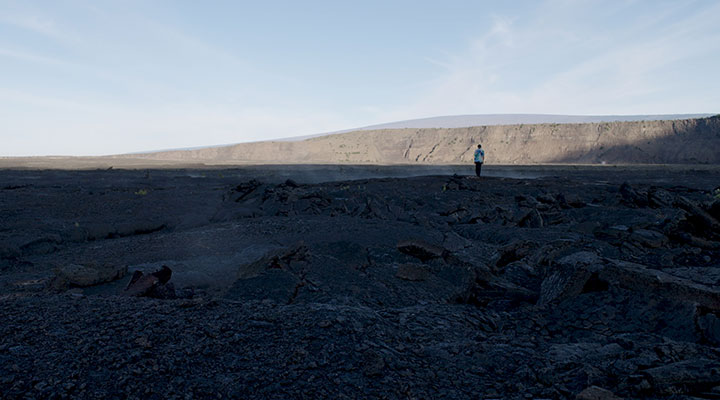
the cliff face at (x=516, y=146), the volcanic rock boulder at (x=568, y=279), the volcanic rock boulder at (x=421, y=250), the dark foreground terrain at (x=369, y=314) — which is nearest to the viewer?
the dark foreground terrain at (x=369, y=314)

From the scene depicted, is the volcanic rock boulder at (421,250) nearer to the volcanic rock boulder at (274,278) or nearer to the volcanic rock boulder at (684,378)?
the volcanic rock boulder at (274,278)

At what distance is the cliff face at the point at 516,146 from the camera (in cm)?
4250

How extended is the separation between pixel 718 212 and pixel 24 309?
8.88 m

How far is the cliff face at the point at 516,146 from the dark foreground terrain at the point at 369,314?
4239 centimetres

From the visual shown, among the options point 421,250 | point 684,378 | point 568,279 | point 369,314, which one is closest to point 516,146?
point 421,250

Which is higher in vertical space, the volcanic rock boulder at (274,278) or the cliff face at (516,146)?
the cliff face at (516,146)

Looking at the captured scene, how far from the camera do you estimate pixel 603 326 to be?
10.8 ft

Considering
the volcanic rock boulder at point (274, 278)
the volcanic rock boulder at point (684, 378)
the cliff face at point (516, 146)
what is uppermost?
the cliff face at point (516, 146)

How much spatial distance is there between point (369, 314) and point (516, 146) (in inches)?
1998

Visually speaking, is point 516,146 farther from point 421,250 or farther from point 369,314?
point 369,314

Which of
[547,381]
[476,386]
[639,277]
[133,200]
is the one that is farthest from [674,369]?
[133,200]

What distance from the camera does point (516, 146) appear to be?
164 feet

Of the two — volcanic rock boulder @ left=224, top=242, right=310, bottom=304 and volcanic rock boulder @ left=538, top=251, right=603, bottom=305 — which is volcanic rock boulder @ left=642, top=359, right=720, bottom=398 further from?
volcanic rock boulder @ left=224, top=242, right=310, bottom=304

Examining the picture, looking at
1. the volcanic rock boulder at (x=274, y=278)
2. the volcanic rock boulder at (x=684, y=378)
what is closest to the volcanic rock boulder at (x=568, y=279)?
the volcanic rock boulder at (x=684, y=378)
